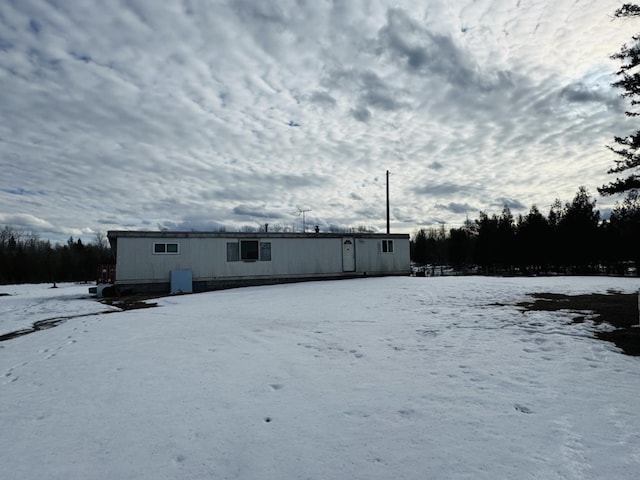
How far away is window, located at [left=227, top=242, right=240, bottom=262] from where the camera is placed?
61.6ft

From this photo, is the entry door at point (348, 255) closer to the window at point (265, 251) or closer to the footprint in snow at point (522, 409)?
the window at point (265, 251)

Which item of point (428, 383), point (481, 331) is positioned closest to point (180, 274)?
point (481, 331)

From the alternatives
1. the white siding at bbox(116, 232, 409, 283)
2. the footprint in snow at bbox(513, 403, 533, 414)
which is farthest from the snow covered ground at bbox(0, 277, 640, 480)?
the white siding at bbox(116, 232, 409, 283)

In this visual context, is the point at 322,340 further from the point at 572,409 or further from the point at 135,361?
the point at 572,409

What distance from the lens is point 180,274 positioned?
17.6 meters

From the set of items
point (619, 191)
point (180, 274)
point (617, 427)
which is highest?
point (619, 191)

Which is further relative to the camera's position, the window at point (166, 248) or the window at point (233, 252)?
the window at point (233, 252)

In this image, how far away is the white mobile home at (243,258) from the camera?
56.7 feet

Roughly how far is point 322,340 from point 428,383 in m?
2.72

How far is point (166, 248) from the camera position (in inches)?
697

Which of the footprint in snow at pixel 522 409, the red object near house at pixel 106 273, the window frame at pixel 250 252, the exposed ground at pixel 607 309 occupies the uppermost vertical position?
the window frame at pixel 250 252

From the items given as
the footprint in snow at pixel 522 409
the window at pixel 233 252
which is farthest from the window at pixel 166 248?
the footprint in snow at pixel 522 409

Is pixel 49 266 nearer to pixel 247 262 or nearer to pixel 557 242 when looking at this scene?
pixel 247 262

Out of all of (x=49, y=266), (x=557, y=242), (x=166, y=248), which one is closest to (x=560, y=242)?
(x=557, y=242)
